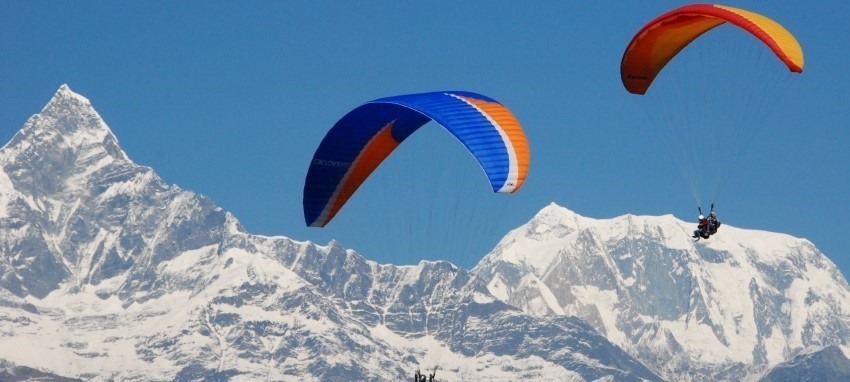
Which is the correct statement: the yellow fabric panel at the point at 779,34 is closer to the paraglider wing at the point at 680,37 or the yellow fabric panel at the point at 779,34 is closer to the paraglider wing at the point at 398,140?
the paraglider wing at the point at 680,37

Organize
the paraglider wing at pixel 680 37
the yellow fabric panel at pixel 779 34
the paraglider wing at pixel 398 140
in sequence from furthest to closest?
the paraglider wing at pixel 398 140 < the paraglider wing at pixel 680 37 < the yellow fabric panel at pixel 779 34

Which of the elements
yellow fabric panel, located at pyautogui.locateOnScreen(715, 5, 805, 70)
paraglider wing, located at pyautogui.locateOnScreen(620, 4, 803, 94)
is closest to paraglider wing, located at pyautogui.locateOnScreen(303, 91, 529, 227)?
paraglider wing, located at pyautogui.locateOnScreen(620, 4, 803, 94)

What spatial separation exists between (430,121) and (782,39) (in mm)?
15545

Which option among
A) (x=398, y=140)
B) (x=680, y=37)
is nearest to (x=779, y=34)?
(x=680, y=37)

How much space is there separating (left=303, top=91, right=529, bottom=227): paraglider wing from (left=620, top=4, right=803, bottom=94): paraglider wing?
602cm

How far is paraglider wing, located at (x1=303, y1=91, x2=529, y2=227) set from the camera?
69.7 metres

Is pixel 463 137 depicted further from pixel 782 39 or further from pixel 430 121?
pixel 782 39

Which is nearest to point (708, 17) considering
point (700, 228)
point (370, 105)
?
point (700, 228)

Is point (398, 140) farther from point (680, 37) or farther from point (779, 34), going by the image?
point (779, 34)

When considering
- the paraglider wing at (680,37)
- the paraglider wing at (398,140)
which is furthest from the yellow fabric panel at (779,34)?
the paraglider wing at (398,140)

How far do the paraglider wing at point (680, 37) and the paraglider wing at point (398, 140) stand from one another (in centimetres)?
602

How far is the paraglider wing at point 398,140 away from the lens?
6969 centimetres

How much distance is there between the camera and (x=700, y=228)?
72938mm

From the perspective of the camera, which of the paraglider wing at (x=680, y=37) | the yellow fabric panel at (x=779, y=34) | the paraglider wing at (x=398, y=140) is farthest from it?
the paraglider wing at (x=398, y=140)
